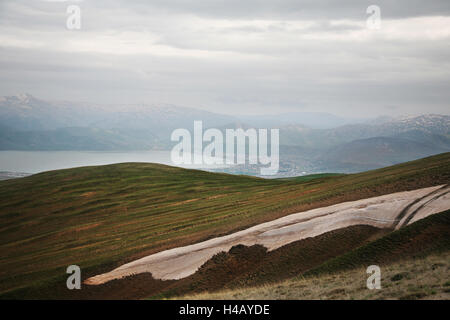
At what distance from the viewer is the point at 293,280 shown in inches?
888

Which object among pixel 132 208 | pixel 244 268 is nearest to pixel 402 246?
pixel 244 268

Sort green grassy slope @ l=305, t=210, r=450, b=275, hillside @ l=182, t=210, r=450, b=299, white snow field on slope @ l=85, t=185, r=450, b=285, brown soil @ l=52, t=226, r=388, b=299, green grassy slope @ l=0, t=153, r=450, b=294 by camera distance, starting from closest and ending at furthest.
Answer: hillside @ l=182, t=210, r=450, b=299 → green grassy slope @ l=305, t=210, r=450, b=275 → brown soil @ l=52, t=226, r=388, b=299 → white snow field on slope @ l=85, t=185, r=450, b=285 → green grassy slope @ l=0, t=153, r=450, b=294

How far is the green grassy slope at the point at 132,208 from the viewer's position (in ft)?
119

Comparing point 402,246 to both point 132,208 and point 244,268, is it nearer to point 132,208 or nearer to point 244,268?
point 244,268

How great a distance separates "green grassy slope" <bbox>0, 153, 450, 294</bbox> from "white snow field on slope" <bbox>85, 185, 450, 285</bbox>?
2.43 m

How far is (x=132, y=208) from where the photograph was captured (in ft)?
218

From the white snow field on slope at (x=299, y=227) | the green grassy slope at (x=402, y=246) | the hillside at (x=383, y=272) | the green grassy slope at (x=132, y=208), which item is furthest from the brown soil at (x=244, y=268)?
the green grassy slope at (x=132, y=208)

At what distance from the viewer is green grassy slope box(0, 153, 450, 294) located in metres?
36.2

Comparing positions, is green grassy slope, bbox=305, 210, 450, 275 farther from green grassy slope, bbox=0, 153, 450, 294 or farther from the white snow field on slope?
green grassy slope, bbox=0, 153, 450, 294

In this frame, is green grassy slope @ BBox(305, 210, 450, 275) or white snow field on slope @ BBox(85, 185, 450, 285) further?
white snow field on slope @ BBox(85, 185, 450, 285)

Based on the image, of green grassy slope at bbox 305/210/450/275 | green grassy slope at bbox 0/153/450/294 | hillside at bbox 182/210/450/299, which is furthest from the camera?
green grassy slope at bbox 0/153/450/294

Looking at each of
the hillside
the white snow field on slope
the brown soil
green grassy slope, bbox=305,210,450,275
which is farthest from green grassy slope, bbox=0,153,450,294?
the hillside

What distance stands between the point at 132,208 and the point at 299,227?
142 feet
